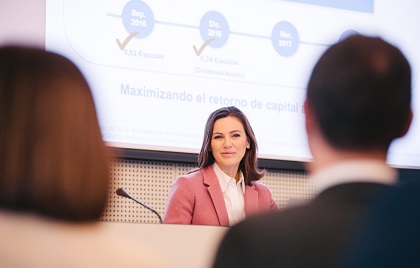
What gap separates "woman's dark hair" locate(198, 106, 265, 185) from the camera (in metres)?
3.37

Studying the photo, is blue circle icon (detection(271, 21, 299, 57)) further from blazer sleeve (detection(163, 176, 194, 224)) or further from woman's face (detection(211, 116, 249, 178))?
blazer sleeve (detection(163, 176, 194, 224))

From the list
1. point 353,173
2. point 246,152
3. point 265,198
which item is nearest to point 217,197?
point 265,198

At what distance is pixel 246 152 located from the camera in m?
3.46

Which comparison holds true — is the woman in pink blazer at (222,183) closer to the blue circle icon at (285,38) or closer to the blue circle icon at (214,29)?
the blue circle icon at (214,29)

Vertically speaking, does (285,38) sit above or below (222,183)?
above

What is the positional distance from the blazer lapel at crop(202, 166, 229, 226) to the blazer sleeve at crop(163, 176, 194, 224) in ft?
0.31

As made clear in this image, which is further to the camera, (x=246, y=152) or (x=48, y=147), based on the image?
(x=246, y=152)

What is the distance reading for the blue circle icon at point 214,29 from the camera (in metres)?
3.83

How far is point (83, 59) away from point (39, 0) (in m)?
0.34

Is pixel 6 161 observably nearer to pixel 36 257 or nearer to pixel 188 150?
pixel 36 257

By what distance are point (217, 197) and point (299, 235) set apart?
218cm

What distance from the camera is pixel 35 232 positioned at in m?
0.99

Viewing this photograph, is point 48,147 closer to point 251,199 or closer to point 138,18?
point 251,199

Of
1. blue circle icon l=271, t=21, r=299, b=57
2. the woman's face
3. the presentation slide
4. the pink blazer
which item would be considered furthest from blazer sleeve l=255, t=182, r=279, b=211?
blue circle icon l=271, t=21, r=299, b=57
